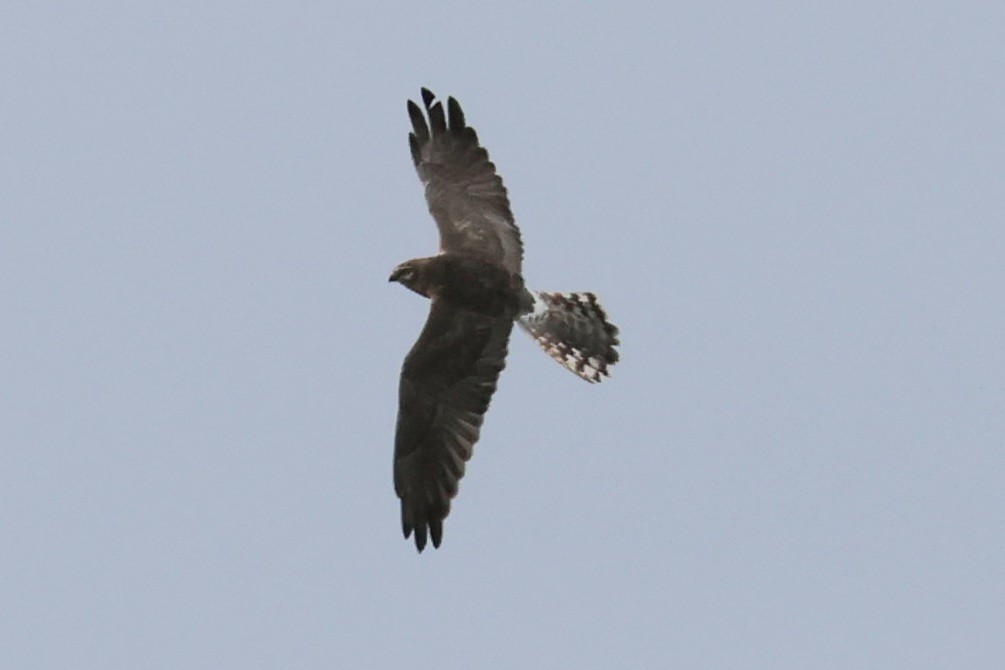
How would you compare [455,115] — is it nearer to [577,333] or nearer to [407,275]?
[407,275]

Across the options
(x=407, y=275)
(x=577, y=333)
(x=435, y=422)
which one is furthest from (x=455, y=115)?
(x=435, y=422)

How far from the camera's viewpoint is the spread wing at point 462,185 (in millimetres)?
14688

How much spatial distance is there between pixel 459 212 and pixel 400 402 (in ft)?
5.52

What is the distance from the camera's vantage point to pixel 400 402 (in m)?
14.0

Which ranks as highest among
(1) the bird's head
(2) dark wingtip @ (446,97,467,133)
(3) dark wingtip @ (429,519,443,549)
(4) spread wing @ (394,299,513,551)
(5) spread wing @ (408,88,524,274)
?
(2) dark wingtip @ (446,97,467,133)

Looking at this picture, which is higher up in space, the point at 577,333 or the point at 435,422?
the point at 577,333

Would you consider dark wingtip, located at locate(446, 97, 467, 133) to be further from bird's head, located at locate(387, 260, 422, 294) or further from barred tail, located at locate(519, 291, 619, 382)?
barred tail, located at locate(519, 291, 619, 382)

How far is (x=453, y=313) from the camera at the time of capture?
46.7 ft

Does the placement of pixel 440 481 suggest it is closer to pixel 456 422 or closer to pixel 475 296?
pixel 456 422

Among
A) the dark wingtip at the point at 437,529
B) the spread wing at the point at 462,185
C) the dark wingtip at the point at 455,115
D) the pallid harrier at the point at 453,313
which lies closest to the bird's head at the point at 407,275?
the pallid harrier at the point at 453,313

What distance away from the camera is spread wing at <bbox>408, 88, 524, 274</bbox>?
14688mm

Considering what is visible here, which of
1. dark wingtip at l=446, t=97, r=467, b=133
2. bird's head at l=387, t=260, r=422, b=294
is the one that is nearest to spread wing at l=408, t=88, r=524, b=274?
dark wingtip at l=446, t=97, r=467, b=133

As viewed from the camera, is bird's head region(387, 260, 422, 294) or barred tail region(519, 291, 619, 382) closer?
bird's head region(387, 260, 422, 294)

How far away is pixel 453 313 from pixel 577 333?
5.50 feet
